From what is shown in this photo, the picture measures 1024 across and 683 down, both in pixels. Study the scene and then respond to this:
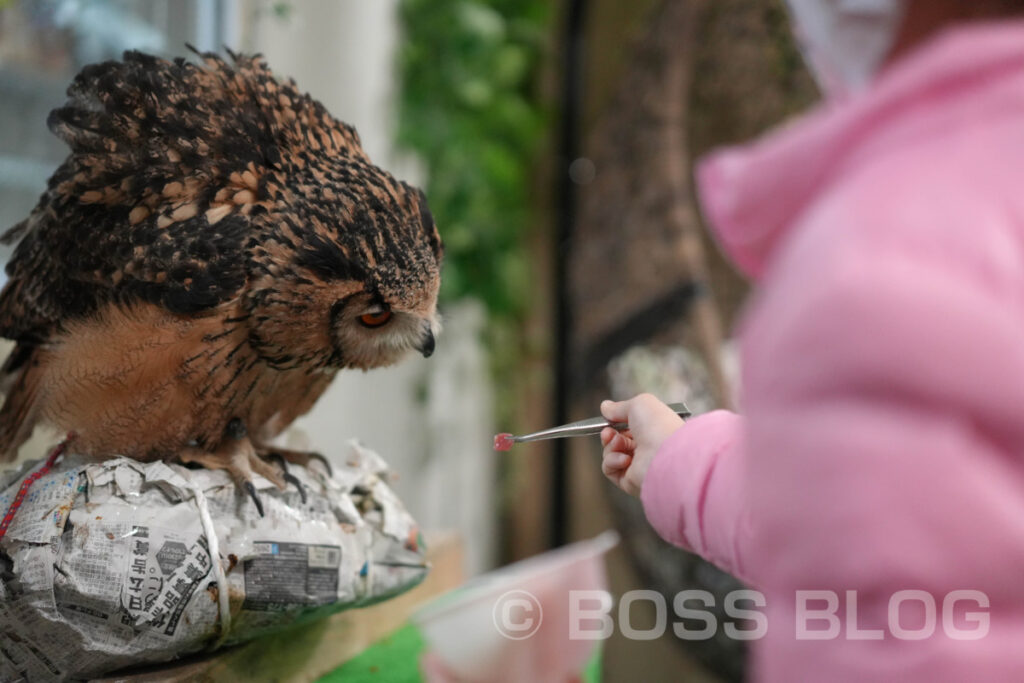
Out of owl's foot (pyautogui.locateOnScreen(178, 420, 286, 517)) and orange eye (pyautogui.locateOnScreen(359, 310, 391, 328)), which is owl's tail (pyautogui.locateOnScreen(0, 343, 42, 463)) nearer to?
owl's foot (pyautogui.locateOnScreen(178, 420, 286, 517))

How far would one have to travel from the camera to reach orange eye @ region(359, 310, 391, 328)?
23.3 inches

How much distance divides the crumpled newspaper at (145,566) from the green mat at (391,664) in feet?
0.37

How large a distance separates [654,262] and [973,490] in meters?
1.34

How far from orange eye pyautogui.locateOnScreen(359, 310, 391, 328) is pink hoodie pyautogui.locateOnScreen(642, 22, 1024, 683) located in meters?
0.33

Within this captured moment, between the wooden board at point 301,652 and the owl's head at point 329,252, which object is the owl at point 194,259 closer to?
the owl's head at point 329,252

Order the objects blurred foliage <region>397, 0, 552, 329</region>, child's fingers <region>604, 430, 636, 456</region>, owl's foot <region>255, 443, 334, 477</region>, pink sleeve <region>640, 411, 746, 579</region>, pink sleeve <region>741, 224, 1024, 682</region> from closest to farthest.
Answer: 1. pink sleeve <region>741, 224, 1024, 682</region>
2. pink sleeve <region>640, 411, 746, 579</region>
3. child's fingers <region>604, 430, 636, 456</region>
4. owl's foot <region>255, 443, 334, 477</region>
5. blurred foliage <region>397, 0, 552, 329</region>

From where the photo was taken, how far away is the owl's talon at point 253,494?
1.99 feet

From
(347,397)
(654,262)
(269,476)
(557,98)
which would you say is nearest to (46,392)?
(269,476)

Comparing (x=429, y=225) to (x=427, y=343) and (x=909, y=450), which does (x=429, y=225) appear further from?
(x=909, y=450)

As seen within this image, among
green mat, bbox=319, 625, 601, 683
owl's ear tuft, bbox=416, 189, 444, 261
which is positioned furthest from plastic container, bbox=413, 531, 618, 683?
owl's ear tuft, bbox=416, 189, 444, 261

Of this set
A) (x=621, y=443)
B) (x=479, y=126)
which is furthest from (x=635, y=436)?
(x=479, y=126)

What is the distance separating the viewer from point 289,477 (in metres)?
0.66

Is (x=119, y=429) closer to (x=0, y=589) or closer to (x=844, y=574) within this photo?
(x=0, y=589)

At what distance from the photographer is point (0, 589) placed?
1.78ft
